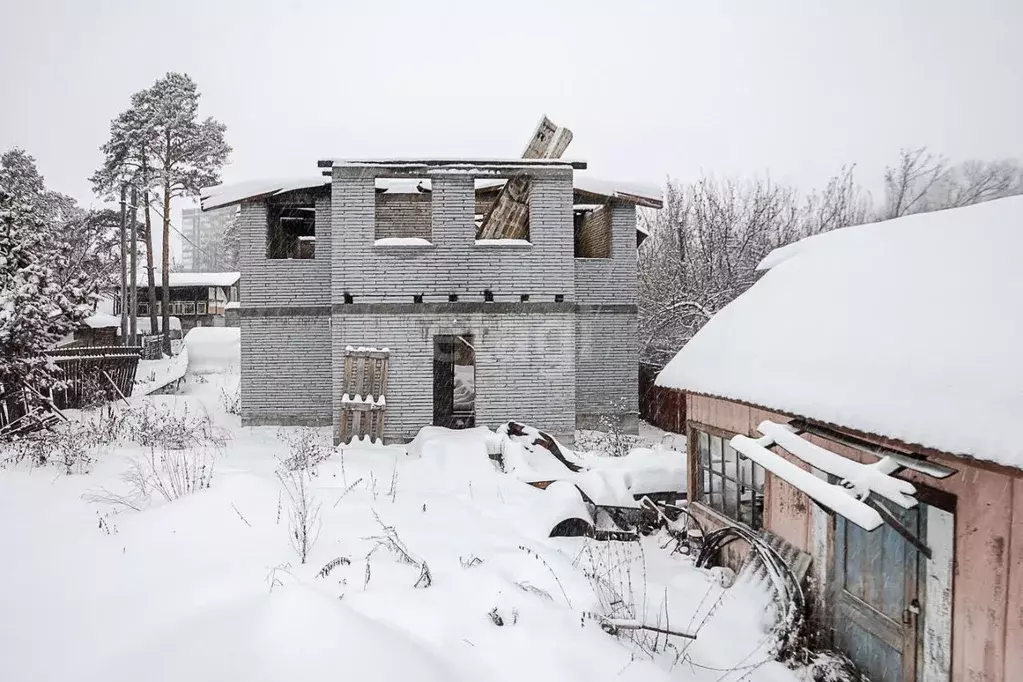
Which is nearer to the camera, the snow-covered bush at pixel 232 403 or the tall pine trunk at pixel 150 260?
the snow-covered bush at pixel 232 403

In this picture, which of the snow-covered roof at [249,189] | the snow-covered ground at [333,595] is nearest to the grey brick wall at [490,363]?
the snow-covered roof at [249,189]

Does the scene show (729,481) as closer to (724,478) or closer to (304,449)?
(724,478)

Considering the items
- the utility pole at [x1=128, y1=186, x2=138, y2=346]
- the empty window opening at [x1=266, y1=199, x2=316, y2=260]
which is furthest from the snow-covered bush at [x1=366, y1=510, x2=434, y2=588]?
the utility pole at [x1=128, y1=186, x2=138, y2=346]

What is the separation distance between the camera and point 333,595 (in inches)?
150

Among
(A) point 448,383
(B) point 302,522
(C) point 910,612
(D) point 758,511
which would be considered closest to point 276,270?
(A) point 448,383

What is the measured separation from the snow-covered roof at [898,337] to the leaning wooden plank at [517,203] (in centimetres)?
600

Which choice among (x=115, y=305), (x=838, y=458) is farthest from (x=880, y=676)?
(x=115, y=305)

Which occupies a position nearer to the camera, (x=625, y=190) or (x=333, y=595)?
(x=333, y=595)

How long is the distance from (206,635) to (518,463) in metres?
5.21

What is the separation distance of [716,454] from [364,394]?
20.7 ft

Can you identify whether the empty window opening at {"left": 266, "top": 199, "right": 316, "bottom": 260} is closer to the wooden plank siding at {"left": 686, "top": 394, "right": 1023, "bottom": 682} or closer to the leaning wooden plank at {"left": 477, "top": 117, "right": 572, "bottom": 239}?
the leaning wooden plank at {"left": 477, "top": 117, "right": 572, "bottom": 239}

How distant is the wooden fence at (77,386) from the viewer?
9367 mm

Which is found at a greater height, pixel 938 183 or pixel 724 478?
pixel 938 183

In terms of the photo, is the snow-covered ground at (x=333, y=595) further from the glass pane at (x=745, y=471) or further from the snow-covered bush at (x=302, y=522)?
the glass pane at (x=745, y=471)
